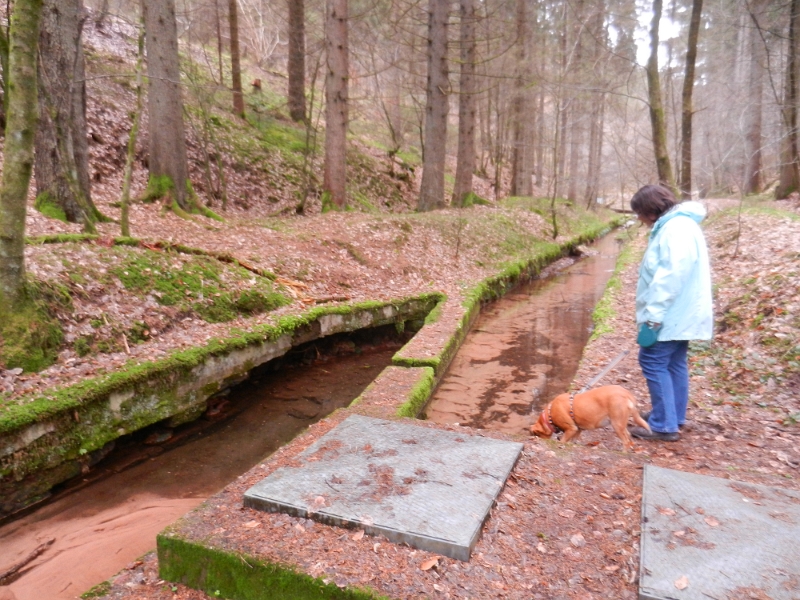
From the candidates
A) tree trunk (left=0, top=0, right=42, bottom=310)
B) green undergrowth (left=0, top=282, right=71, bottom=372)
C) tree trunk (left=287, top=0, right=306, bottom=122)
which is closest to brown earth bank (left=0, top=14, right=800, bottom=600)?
green undergrowth (left=0, top=282, right=71, bottom=372)

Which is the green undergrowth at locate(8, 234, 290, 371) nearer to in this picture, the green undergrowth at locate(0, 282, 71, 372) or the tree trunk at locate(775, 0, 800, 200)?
the green undergrowth at locate(0, 282, 71, 372)

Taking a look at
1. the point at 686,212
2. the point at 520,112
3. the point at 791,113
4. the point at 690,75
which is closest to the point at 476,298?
the point at 686,212

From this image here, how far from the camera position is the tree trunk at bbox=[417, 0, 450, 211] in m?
14.6

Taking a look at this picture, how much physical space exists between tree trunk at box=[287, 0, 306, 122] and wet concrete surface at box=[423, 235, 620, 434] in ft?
33.3

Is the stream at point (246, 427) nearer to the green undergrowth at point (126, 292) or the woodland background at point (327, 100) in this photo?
the green undergrowth at point (126, 292)

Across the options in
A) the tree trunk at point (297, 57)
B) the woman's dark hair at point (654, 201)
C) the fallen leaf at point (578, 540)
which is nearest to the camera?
the fallen leaf at point (578, 540)

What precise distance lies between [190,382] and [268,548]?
126 inches

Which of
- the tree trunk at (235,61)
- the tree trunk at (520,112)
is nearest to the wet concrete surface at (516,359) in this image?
the tree trunk at (520,112)

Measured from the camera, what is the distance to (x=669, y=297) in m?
3.89

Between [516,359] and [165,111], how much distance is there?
8.37 m

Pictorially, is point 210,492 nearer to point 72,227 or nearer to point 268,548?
point 268,548

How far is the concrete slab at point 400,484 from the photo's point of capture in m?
2.84

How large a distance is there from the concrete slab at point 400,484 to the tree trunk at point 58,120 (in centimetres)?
602

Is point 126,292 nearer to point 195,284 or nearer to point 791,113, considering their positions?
point 195,284
